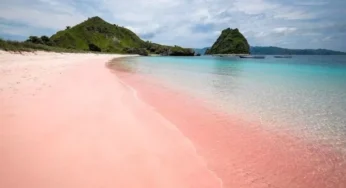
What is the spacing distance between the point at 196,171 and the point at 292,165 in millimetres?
1892

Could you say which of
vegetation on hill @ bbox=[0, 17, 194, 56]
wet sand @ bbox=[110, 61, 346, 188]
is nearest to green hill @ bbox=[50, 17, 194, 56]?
vegetation on hill @ bbox=[0, 17, 194, 56]

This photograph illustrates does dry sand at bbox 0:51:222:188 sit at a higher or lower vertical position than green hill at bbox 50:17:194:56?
lower

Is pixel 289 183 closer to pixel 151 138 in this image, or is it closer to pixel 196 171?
pixel 196 171

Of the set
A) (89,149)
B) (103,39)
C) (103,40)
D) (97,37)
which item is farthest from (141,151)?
(103,39)

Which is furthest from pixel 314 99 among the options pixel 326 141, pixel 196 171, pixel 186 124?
pixel 196 171

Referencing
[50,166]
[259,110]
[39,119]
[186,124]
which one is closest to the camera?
[50,166]

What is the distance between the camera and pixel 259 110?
818 centimetres

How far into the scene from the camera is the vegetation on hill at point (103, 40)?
133100mm

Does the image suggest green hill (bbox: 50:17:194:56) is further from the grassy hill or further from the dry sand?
the dry sand

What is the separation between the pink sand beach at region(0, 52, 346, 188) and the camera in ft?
10.5

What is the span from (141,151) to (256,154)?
2264 millimetres

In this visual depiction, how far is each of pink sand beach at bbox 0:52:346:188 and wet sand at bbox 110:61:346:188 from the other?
0.02m

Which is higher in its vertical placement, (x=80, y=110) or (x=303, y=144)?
(x=80, y=110)

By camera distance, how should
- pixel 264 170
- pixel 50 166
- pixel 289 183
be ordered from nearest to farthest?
pixel 50 166
pixel 289 183
pixel 264 170
